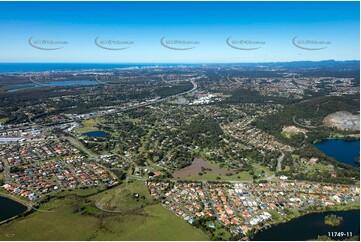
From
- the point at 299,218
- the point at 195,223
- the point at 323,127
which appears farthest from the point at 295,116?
the point at 195,223

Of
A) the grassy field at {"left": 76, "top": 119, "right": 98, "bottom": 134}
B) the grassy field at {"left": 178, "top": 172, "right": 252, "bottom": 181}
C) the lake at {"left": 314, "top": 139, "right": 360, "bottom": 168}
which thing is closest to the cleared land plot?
the grassy field at {"left": 178, "top": 172, "right": 252, "bottom": 181}

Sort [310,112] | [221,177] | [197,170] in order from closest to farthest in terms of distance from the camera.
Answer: [221,177] < [197,170] < [310,112]

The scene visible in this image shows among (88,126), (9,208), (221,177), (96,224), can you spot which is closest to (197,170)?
(221,177)

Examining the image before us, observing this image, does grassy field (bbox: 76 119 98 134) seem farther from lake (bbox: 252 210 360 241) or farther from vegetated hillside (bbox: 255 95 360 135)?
lake (bbox: 252 210 360 241)

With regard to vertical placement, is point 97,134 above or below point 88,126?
below

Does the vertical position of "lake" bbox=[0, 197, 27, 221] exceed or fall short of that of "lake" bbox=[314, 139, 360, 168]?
it exceeds it

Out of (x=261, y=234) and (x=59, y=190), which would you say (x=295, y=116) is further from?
(x=59, y=190)

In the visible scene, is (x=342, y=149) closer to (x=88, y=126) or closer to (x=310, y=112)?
(x=310, y=112)
